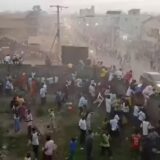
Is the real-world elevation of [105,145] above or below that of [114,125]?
below

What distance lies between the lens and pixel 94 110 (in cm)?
2373

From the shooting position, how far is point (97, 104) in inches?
953

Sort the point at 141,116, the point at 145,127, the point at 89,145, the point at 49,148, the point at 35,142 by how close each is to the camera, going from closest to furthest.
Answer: the point at 49,148 → the point at 89,145 → the point at 35,142 → the point at 145,127 → the point at 141,116

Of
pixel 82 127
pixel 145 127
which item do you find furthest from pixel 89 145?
pixel 145 127

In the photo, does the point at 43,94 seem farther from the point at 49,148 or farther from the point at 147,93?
the point at 49,148

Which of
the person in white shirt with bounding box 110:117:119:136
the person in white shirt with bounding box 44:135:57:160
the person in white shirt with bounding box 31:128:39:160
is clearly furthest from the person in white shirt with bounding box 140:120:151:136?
the person in white shirt with bounding box 31:128:39:160

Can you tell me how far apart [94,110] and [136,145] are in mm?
6361

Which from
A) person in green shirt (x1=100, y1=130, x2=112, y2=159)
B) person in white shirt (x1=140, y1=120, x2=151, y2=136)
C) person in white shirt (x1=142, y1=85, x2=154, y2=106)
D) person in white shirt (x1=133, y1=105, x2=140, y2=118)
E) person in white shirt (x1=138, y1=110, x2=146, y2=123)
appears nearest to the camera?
person in green shirt (x1=100, y1=130, x2=112, y2=159)

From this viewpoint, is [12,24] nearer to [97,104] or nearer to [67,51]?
[67,51]

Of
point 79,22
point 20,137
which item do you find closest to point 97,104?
point 20,137

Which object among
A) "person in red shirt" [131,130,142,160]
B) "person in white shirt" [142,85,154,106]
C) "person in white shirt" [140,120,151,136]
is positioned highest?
"person in white shirt" [142,85,154,106]

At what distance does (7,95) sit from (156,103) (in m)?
9.90

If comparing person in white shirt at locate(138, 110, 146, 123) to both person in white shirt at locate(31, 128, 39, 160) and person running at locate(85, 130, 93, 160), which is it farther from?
person in white shirt at locate(31, 128, 39, 160)

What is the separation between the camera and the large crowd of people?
55.9ft
